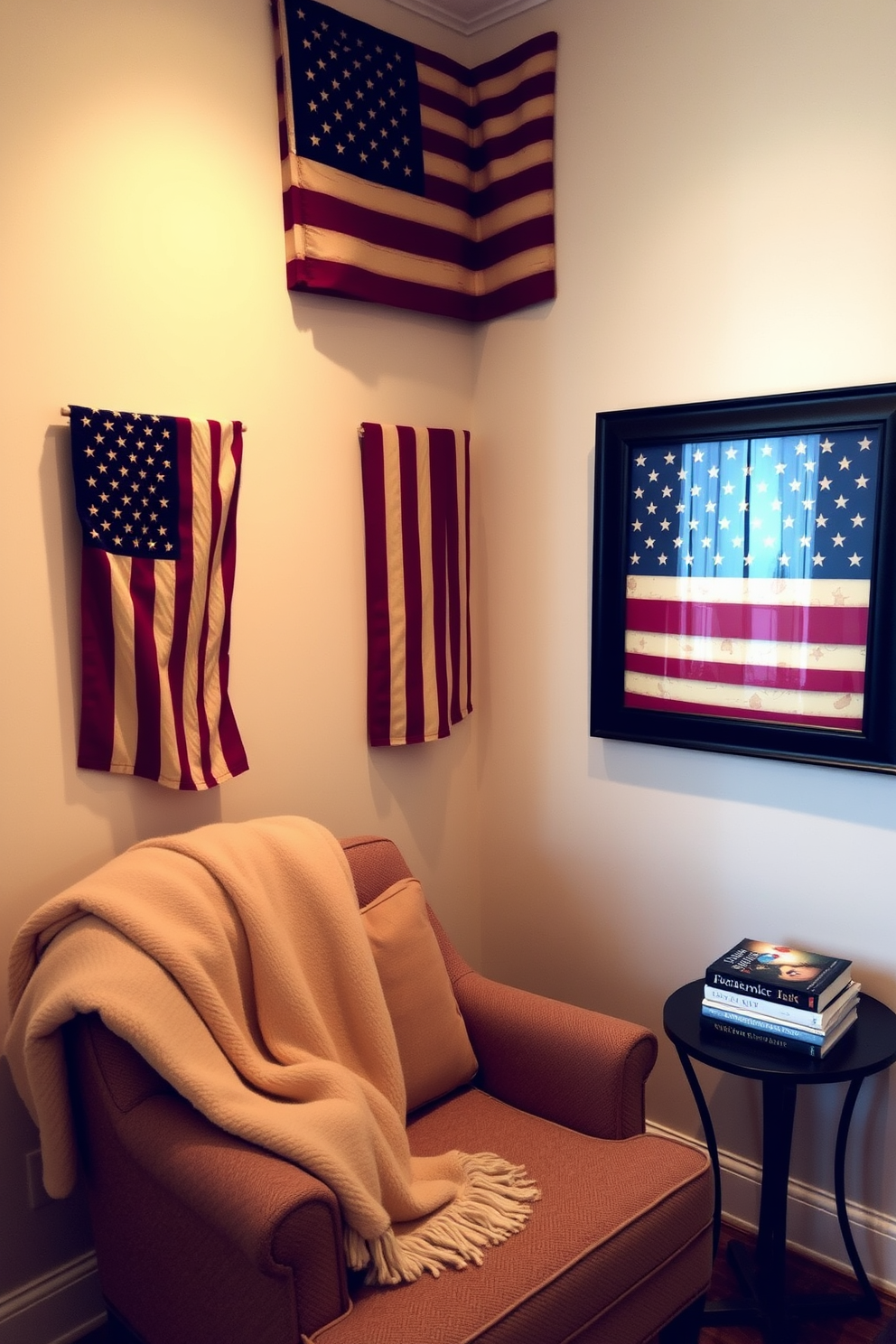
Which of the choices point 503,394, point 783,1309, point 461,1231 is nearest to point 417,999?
point 461,1231

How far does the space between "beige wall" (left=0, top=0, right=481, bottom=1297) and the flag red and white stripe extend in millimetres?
691

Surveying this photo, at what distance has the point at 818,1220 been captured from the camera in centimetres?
230

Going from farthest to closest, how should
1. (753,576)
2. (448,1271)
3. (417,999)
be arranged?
(753,576)
(417,999)
(448,1271)

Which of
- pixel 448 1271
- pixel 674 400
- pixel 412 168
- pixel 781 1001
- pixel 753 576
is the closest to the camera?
pixel 448 1271

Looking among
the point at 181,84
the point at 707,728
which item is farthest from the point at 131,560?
the point at 707,728

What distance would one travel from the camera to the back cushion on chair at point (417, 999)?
82.9 inches

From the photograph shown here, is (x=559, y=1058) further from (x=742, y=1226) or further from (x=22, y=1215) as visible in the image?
(x=22, y=1215)

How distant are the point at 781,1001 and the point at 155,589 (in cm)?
148

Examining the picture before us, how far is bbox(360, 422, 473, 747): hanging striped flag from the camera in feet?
8.39

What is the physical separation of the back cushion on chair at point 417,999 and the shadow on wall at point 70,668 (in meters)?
0.52

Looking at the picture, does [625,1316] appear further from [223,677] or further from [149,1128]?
[223,677]

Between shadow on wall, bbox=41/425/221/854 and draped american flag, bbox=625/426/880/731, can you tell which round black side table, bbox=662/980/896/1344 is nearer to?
draped american flag, bbox=625/426/880/731

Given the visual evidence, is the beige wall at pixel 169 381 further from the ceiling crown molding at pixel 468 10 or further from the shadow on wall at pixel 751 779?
the shadow on wall at pixel 751 779

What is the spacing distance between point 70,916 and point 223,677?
2.08ft
